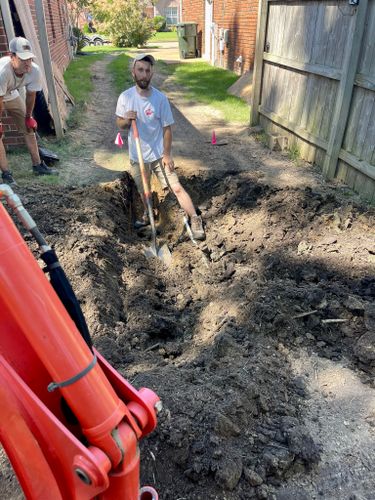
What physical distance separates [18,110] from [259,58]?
526 centimetres

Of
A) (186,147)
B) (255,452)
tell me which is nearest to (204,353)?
(255,452)

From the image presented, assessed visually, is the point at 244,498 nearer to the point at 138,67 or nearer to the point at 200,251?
the point at 200,251

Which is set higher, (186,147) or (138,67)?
(138,67)

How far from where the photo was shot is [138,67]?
4887 millimetres

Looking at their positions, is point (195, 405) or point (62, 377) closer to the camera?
point (62, 377)

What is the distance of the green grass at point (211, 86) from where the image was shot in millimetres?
10750

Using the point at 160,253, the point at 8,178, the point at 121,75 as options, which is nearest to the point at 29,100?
the point at 8,178

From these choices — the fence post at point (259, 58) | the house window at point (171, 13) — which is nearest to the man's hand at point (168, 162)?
the fence post at point (259, 58)

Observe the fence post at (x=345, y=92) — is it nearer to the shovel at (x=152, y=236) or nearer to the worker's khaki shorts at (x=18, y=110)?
the shovel at (x=152, y=236)

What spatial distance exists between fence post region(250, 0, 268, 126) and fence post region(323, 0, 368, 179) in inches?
133

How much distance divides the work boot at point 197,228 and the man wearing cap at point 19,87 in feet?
8.45

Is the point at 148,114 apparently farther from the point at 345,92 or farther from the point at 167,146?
the point at 345,92

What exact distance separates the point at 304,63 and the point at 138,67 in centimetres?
A: 355

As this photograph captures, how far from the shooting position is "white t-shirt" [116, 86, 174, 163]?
17.3 ft
